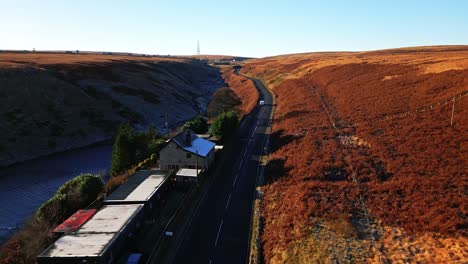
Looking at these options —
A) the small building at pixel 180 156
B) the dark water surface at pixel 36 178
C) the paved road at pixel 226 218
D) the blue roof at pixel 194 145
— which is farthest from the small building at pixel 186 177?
the dark water surface at pixel 36 178

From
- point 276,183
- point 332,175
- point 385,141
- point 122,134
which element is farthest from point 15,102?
point 385,141

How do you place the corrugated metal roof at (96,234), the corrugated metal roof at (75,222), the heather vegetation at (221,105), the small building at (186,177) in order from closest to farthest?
the corrugated metal roof at (96,234) → the corrugated metal roof at (75,222) → the small building at (186,177) → the heather vegetation at (221,105)

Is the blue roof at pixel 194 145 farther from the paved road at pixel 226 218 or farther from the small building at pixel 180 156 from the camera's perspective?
the paved road at pixel 226 218

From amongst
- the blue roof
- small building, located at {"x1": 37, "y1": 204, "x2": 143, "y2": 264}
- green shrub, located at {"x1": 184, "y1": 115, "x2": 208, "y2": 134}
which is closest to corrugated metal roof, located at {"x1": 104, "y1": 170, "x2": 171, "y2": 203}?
small building, located at {"x1": 37, "y1": 204, "x2": 143, "y2": 264}

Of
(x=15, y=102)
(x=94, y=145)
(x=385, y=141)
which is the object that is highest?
(x=15, y=102)

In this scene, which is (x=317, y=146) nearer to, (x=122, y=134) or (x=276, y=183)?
(x=276, y=183)

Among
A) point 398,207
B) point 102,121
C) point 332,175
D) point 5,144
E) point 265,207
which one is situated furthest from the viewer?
point 102,121
